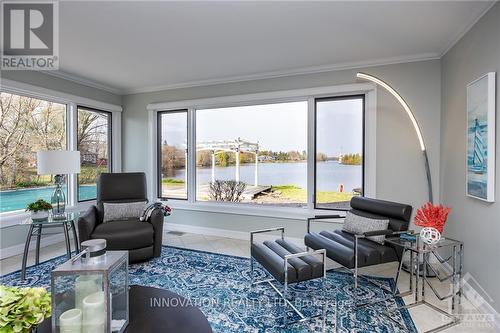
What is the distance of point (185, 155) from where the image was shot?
478 centimetres

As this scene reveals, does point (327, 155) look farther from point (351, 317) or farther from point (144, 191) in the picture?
point (144, 191)

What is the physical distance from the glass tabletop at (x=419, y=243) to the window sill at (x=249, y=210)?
140 cm

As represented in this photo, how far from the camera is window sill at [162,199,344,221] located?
3887mm

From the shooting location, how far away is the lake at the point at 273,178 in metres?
3.68

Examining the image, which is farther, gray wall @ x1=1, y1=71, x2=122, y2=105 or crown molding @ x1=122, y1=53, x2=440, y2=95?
gray wall @ x1=1, y1=71, x2=122, y2=105

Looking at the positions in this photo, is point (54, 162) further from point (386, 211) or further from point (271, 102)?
point (386, 211)

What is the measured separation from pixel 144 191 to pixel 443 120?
410 cm

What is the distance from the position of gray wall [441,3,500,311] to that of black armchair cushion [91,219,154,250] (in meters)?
3.41

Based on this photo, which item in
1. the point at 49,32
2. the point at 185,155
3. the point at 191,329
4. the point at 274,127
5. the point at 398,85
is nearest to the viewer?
the point at 191,329

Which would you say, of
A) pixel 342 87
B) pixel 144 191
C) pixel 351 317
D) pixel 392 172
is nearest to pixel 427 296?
pixel 351 317

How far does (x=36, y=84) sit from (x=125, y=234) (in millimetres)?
2641

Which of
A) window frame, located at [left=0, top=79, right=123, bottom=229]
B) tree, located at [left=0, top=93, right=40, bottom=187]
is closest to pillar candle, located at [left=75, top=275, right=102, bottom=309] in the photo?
window frame, located at [left=0, top=79, right=123, bottom=229]

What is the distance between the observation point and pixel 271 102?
4.14 meters

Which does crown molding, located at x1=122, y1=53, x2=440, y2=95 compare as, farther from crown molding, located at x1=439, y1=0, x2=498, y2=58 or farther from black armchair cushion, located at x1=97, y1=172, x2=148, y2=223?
black armchair cushion, located at x1=97, y1=172, x2=148, y2=223
